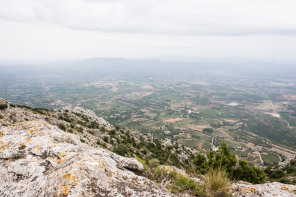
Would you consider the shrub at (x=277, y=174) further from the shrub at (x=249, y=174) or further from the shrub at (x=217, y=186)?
the shrub at (x=217, y=186)

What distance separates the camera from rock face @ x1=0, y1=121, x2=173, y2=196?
11.7 feet

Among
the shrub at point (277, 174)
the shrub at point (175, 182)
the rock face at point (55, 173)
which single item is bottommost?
the shrub at point (277, 174)

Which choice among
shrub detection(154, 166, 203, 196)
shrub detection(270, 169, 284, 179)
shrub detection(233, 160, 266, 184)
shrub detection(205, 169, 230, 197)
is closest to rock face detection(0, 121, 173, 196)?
shrub detection(154, 166, 203, 196)

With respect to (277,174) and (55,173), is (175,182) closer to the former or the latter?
(55,173)

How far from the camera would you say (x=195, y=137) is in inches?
3219

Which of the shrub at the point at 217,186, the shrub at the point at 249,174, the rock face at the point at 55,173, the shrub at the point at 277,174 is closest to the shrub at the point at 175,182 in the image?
the shrub at the point at 217,186

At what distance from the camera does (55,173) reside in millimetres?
3908

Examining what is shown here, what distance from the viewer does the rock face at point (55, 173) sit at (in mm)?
3573

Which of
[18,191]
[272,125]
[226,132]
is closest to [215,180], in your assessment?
[18,191]

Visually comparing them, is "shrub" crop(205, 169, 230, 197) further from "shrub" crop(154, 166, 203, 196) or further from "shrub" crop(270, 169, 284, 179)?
"shrub" crop(270, 169, 284, 179)

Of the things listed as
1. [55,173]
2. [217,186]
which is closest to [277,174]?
[217,186]

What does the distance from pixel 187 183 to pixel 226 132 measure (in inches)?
3966

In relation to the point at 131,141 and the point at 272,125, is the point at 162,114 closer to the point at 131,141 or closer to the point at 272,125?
the point at 272,125

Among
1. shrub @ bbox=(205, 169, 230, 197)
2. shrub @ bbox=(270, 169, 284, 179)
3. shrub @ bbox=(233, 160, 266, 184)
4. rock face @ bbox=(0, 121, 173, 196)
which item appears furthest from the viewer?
shrub @ bbox=(270, 169, 284, 179)
